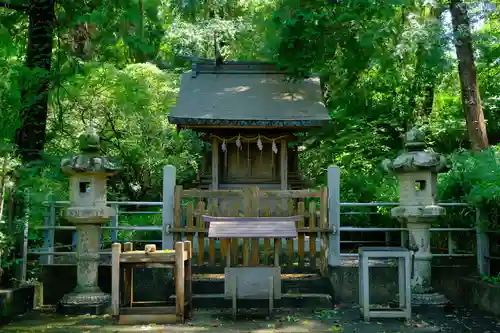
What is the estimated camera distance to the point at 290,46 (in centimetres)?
1380

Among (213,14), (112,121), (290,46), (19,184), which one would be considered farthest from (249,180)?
(213,14)

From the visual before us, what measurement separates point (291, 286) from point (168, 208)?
2729mm

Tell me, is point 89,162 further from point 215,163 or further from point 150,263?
point 215,163

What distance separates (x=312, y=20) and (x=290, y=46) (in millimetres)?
948

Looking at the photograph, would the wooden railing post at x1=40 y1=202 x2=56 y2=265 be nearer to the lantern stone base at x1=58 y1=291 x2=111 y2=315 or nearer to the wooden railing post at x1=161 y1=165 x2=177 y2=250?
the lantern stone base at x1=58 y1=291 x2=111 y2=315

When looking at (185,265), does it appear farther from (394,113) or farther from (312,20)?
(394,113)

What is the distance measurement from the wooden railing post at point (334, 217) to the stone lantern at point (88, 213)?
401 centimetres

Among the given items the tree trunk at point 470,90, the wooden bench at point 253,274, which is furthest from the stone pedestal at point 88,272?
the tree trunk at point 470,90

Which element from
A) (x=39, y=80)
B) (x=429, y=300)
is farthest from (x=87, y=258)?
(x=429, y=300)

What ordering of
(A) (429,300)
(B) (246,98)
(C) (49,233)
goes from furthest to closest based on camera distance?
(B) (246,98)
(C) (49,233)
(A) (429,300)

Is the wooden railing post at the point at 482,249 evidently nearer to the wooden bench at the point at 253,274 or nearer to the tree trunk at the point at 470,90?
the tree trunk at the point at 470,90

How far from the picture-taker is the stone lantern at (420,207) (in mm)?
8672

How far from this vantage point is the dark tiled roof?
13.6 meters

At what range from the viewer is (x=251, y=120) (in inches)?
536
